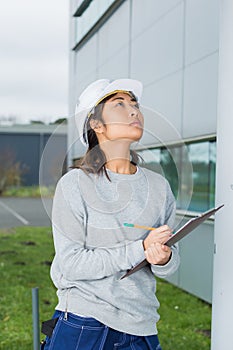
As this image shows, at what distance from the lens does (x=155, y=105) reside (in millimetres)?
8023

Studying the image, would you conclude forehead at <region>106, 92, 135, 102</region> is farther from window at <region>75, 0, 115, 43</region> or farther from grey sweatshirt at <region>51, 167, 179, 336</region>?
window at <region>75, 0, 115, 43</region>

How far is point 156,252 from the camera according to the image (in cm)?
175

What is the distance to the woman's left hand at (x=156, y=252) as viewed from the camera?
1736 mm

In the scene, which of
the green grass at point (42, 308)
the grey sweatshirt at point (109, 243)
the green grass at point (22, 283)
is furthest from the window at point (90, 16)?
the grey sweatshirt at point (109, 243)

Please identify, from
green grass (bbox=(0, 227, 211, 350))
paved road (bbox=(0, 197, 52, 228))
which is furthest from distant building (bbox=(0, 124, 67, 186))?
green grass (bbox=(0, 227, 211, 350))

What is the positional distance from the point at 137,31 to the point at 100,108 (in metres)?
7.13

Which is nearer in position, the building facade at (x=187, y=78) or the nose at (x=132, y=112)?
the nose at (x=132, y=112)

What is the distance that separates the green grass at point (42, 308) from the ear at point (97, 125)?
10.8ft

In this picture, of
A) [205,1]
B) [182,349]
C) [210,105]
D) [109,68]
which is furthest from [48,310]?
[109,68]

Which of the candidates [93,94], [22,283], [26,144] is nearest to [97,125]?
[93,94]

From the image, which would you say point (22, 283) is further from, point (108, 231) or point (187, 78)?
point (108, 231)

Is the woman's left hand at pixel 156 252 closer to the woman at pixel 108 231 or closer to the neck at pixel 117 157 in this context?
the woman at pixel 108 231

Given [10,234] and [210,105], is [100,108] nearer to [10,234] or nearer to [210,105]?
[210,105]

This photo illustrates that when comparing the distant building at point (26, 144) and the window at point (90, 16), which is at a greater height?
the window at point (90, 16)
